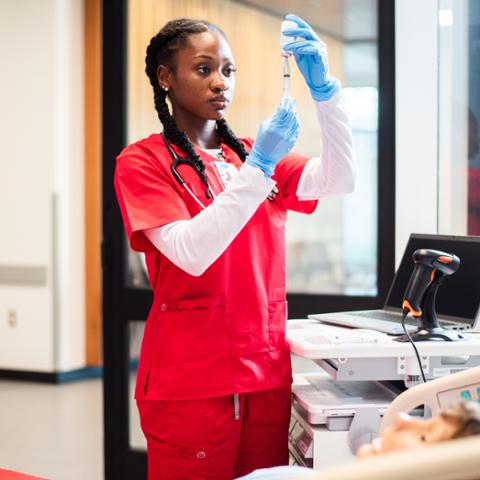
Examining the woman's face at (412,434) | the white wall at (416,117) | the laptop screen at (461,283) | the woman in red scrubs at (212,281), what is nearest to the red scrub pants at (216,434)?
the woman in red scrubs at (212,281)

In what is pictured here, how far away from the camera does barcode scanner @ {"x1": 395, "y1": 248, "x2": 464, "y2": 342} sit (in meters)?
1.60

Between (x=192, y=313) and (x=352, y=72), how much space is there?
4.25 ft

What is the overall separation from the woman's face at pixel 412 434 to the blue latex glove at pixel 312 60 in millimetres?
952

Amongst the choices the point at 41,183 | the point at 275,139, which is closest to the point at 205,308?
the point at 275,139

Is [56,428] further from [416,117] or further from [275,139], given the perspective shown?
[275,139]

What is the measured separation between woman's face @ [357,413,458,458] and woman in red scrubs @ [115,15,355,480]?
2.59ft

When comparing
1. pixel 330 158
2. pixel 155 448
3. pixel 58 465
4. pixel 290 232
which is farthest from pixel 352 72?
pixel 58 465

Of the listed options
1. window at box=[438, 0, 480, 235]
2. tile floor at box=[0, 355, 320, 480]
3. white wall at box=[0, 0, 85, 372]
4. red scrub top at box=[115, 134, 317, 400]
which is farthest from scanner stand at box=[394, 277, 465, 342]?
white wall at box=[0, 0, 85, 372]

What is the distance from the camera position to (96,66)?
4.98 m

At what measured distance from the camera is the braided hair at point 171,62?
5.66 ft

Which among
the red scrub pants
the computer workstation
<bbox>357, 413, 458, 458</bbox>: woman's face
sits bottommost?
the red scrub pants

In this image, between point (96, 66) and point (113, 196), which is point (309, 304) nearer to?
point (113, 196)

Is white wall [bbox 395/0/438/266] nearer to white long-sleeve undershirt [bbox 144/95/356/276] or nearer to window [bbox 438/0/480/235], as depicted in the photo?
window [bbox 438/0/480/235]

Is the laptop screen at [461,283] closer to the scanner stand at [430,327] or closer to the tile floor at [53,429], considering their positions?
the scanner stand at [430,327]
